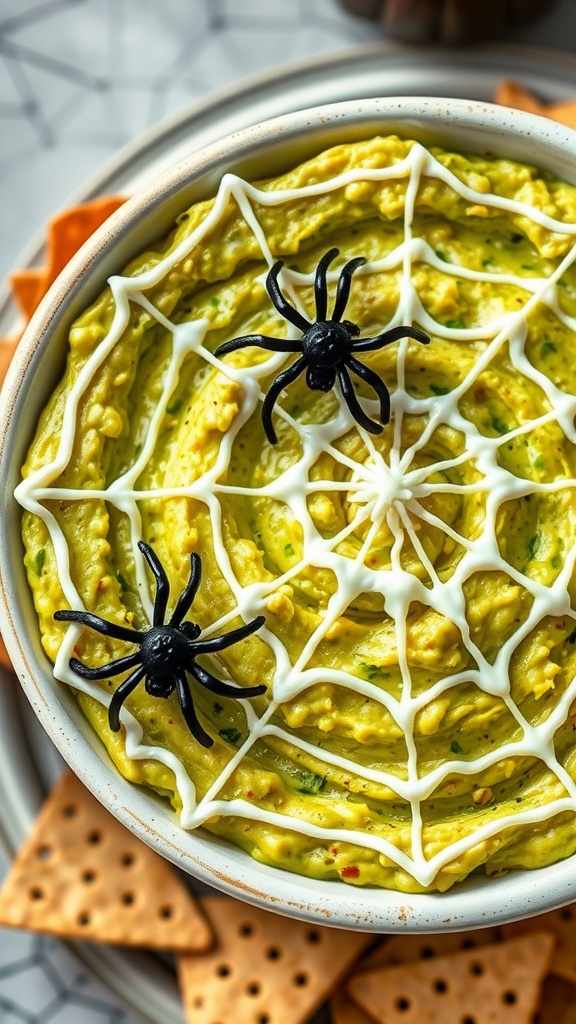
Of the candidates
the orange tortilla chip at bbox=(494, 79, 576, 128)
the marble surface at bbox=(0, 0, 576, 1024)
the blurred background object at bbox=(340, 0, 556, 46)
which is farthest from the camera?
the marble surface at bbox=(0, 0, 576, 1024)

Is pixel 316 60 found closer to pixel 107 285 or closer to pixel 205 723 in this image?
pixel 107 285

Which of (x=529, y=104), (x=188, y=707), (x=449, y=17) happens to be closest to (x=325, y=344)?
(x=188, y=707)

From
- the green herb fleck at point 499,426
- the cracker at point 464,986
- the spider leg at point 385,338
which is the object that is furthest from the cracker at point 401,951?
the spider leg at point 385,338

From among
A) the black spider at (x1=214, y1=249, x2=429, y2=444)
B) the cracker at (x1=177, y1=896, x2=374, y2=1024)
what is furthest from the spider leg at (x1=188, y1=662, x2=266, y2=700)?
the cracker at (x1=177, y1=896, x2=374, y2=1024)

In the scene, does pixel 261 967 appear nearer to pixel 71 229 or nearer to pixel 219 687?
pixel 219 687

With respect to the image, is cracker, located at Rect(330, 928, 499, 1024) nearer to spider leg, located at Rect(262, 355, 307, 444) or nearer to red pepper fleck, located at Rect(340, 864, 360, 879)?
red pepper fleck, located at Rect(340, 864, 360, 879)

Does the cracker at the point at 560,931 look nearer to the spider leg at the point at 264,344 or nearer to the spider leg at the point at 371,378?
the spider leg at the point at 371,378
